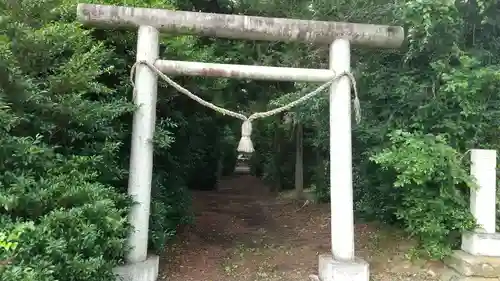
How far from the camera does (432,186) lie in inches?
215

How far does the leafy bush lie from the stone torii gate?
2.03 ft

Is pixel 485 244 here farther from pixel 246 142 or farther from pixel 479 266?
pixel 246 142

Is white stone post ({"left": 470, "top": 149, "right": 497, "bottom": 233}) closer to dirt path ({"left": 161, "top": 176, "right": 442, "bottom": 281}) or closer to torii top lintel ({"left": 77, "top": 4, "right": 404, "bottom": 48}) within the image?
dirt path ({"left": 161, "top": 176, "right": 442, "bottom": 281})

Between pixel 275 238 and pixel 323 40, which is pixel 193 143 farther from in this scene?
pixel 323 40

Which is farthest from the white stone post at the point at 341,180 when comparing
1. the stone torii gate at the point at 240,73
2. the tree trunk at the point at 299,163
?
the tree trunk at the point at 299,163

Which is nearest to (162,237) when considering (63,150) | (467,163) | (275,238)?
(63,150)

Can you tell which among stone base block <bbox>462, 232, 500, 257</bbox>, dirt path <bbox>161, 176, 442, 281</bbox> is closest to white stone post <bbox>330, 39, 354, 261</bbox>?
dirt path <bbox>161, 176, 442, 281</bbox>

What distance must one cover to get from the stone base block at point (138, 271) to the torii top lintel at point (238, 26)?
271 centimetres

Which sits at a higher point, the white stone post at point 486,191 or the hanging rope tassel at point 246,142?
the hanging rope tassel at point 246,142

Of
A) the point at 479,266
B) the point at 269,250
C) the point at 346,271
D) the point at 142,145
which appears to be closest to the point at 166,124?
the point at 142,145

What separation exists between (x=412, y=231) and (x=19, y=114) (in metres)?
4.74

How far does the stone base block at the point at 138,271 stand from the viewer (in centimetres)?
476

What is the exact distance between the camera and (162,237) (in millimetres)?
5531

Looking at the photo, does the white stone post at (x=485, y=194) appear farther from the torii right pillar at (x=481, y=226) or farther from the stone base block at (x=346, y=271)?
the stone base block at (x=346, y=271)
